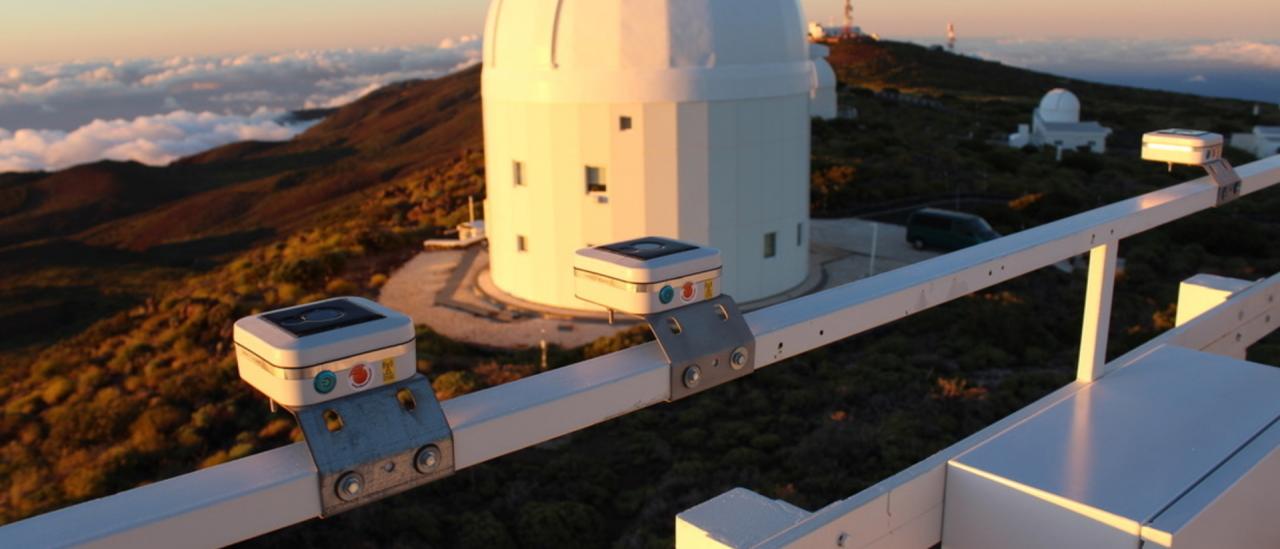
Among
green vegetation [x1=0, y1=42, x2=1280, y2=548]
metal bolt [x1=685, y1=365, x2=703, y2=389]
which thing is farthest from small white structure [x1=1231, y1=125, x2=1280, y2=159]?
metal bolt [x1=685, y1=365, x2=703, y2=389]

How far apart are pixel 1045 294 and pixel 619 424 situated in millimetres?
9184

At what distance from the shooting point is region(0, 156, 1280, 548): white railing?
6.54 ft

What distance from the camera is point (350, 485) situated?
2.17 meters

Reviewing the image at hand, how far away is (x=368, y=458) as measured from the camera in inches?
85.7

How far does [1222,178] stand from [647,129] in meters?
10.4

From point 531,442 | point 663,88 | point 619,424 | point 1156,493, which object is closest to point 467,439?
point 531,442

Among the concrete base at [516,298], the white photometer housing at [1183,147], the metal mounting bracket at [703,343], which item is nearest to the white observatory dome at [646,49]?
the concrete base at [516,298]

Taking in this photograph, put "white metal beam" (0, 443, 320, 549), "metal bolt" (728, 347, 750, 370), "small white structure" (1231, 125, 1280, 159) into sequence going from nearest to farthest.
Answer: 1. "white metal beam" (0, 443, 320, 549)
2. "metal bolt" (728, 347, 750, 370)
3. "small white structure" (1231, 125, 1280, 159)

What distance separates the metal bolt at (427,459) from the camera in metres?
2.25

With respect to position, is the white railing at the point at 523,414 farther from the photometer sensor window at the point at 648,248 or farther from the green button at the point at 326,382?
the photometer sensor window at the point at 648,248

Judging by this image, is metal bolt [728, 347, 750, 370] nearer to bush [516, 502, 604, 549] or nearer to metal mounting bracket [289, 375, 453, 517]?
metal mounting bracket [289, 375, 453, 517]

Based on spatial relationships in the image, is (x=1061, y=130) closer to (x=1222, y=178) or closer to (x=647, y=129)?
(x=647, y=129)

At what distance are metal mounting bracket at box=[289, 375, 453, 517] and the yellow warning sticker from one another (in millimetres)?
20

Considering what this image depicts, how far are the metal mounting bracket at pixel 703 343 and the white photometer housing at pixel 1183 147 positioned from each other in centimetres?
368
